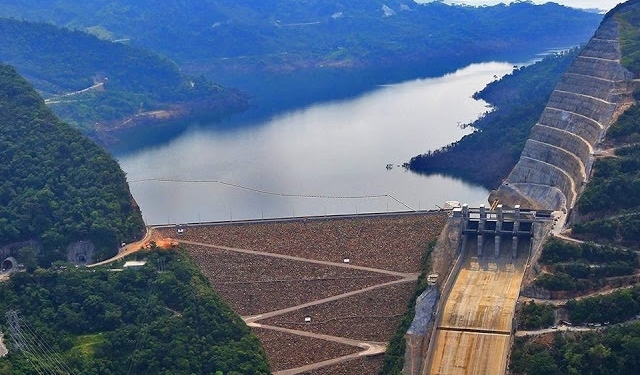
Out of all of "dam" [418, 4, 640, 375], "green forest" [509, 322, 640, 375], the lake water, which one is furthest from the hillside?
the lake water

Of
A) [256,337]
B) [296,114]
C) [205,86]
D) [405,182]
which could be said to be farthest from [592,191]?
[205,86]

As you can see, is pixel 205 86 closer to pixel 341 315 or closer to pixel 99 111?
pixel 99 111

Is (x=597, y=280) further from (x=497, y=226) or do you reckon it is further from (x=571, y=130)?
(x=571, y=130)

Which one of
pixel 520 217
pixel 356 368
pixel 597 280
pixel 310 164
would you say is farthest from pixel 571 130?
pixel 310 164

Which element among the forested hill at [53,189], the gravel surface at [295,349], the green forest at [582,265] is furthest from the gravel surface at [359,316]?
the forested hill at [53,189]

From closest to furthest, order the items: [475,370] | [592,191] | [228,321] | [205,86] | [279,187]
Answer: [475,370] < [228,321] < [592,191] < [279,187] < [205,86]

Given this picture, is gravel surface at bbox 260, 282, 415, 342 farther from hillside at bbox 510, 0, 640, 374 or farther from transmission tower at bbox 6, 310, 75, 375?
transmission tower at bbox 6, 310, 75, 375

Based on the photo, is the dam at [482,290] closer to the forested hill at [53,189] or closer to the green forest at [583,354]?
the green forest at [583,354]
